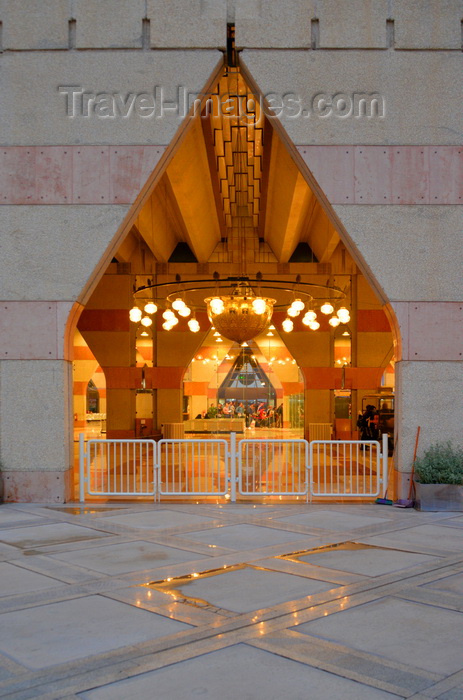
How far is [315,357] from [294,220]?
650cm

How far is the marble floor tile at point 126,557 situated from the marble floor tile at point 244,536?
0.61 meters

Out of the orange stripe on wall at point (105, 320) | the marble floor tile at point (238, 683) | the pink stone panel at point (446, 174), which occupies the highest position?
the pink stone panel at point (446, 174)

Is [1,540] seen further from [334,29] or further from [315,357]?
[315,357]

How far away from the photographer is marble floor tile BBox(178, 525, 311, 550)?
25.9 feet

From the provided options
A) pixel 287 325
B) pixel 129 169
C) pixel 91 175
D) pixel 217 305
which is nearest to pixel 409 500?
pixel 129 169

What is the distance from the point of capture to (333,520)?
9.53 m

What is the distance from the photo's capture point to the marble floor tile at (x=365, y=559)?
6.69 metres

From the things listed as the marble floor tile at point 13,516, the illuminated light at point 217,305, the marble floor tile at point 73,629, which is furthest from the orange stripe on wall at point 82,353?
the marble floor tile at point 73,629

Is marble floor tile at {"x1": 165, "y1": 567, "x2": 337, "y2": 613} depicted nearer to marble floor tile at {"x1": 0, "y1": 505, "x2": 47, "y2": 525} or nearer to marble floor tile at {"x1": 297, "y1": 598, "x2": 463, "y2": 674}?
marble floor tile at {"x1": 297, "y1": 598, "x2": 463, "y2": 674}

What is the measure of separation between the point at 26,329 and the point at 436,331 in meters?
6.10

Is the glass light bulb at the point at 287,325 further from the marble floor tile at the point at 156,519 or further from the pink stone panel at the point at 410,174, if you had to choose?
the marble floor tile at the point at 156,519

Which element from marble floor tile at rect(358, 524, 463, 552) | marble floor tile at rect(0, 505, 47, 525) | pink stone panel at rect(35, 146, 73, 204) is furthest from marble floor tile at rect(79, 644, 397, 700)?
pink stone panel at rect(35, 146, 73, 204)

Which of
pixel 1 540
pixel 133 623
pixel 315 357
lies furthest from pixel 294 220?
pixel 133 623

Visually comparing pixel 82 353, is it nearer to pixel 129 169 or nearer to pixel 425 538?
pixel 129 169
